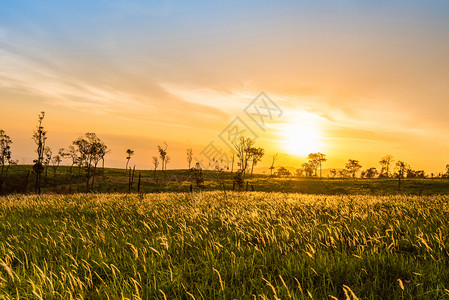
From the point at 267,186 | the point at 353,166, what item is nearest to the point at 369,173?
the point at 353,166

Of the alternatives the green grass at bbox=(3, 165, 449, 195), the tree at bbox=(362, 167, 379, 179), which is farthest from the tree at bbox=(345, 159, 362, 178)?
the green grass at bbox=(3, 165, 449, 195)

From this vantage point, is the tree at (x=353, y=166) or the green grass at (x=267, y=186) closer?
the green grass at (x=267, y=186)

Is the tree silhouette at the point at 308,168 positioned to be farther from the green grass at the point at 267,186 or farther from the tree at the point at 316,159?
the green grass at the point at 267,186

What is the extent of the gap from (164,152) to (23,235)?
385ft

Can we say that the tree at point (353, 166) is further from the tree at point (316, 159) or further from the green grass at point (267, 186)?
the green grass at point (267, 186)

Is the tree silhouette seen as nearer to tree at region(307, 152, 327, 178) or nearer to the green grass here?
tree at region(307, 152, 327, 178)

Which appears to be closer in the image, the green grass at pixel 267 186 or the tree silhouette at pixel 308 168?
the green grass at pixel 267 186

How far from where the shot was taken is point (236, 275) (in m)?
3.21

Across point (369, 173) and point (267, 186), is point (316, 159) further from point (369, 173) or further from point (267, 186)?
point (267, 186)

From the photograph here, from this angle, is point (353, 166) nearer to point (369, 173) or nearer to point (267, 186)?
point (369, 173)

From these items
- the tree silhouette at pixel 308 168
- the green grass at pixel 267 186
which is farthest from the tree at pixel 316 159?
the green grass at pixel 267 186

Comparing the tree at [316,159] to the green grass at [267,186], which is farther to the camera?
the tree at [316,159]

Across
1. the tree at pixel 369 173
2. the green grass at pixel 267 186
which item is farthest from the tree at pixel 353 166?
the green grass at pixel 267 186

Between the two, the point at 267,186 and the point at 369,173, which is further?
the point at 369,173
